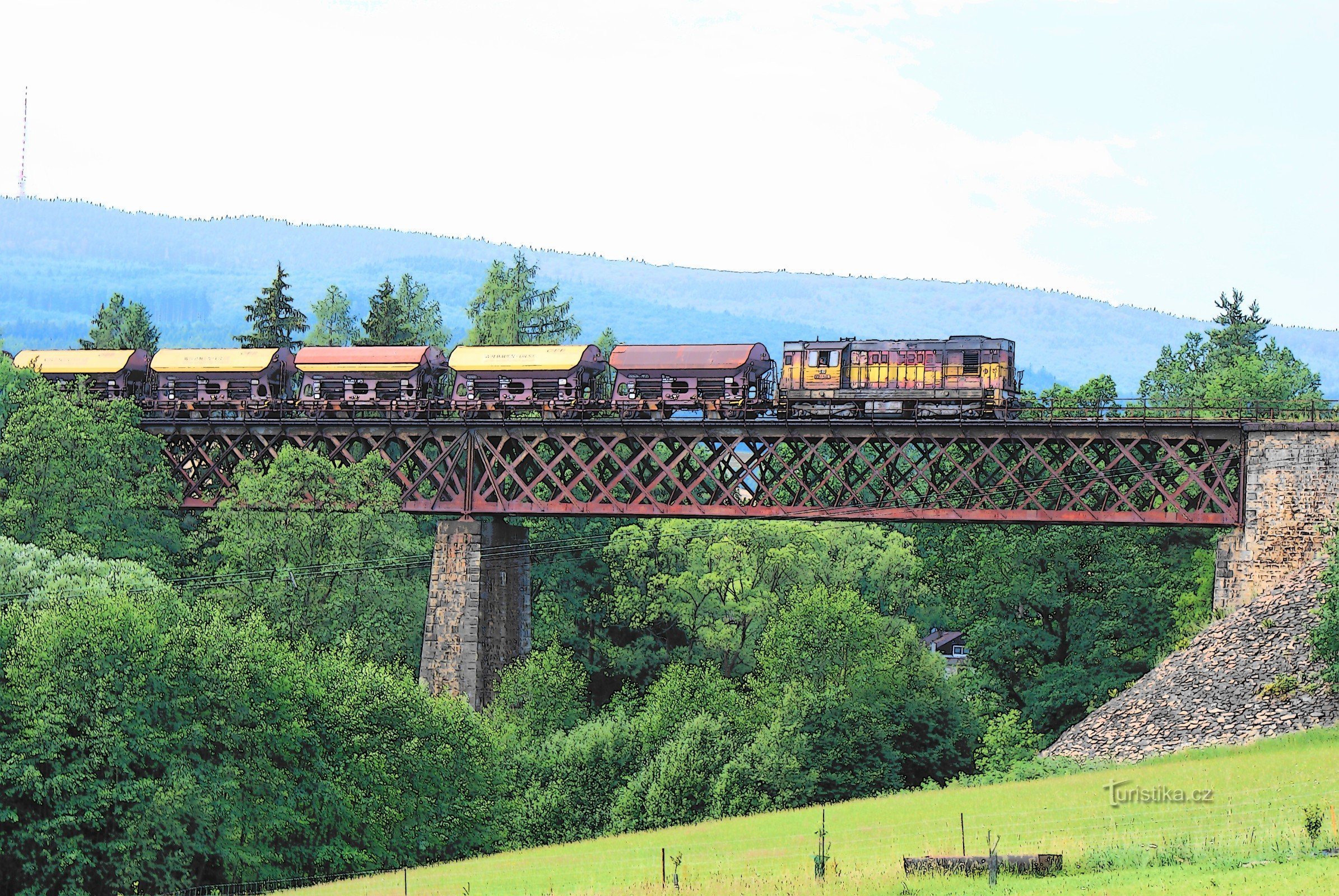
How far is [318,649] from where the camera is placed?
57250 millimetres

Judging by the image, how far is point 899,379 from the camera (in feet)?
204

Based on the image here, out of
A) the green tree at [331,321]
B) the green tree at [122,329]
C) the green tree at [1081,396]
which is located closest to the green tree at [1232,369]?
the green tree at [1081,396]

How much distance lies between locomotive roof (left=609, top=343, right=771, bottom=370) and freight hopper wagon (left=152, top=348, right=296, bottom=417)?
60.5ft

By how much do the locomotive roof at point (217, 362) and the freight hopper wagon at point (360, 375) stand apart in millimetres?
2911

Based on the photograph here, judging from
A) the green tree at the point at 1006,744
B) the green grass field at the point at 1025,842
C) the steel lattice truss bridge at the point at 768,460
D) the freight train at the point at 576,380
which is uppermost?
the freight train at the point at 576,380

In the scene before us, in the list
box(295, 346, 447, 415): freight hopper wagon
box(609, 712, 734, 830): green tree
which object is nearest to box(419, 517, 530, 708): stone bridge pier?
box(609, 712, 734, 830): green tree

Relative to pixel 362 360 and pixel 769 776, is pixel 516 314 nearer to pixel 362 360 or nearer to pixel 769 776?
pixel 362 360

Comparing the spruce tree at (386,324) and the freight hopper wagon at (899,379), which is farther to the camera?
the spruce tree at (386,324)

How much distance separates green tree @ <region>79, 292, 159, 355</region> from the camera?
122750 millimetres

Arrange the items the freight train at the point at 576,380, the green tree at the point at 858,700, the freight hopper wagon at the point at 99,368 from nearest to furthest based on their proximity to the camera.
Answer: the green tree at the point at 858,700, the freight train at the point at 576,380, the freight hopper wagon at the point at 99,368

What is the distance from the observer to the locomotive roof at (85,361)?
76.3 meters

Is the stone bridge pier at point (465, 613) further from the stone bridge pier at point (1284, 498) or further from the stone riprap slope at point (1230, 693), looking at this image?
the stone bridge pier at point (1284, 498)

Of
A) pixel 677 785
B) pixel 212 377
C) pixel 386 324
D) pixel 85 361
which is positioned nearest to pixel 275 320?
pixel 386 324

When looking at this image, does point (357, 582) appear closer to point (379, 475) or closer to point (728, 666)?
point (379, 475)
